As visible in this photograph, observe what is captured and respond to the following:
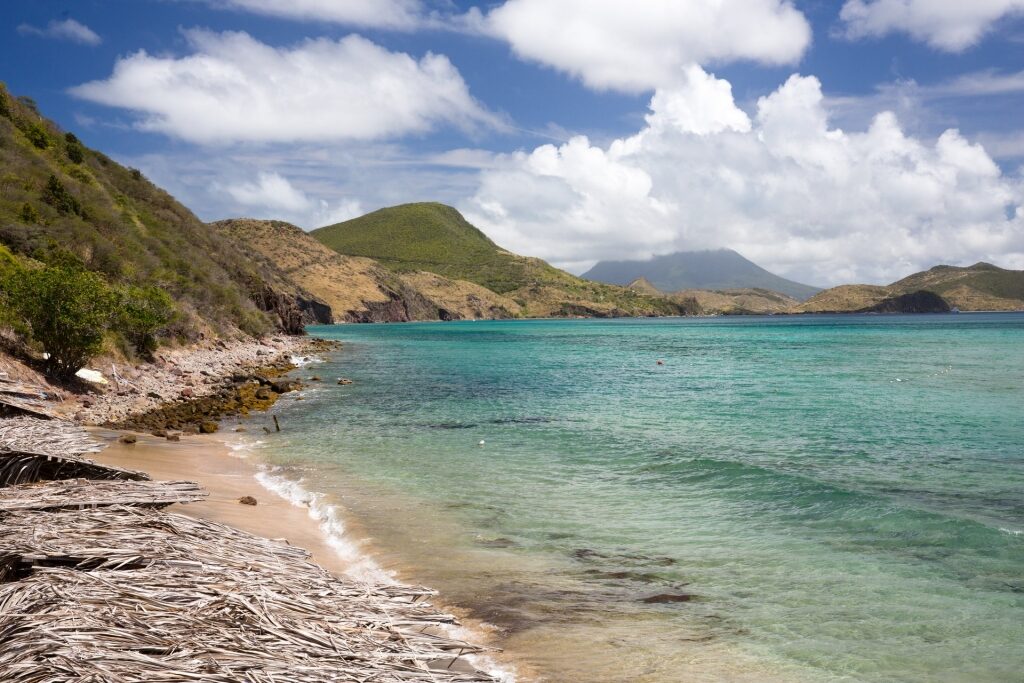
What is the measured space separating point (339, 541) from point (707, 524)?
22.7 feet

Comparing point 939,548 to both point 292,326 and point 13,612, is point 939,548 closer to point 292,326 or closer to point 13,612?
point 13,612

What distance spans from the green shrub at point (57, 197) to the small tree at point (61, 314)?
18.8 m

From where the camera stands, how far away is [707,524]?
41.5ft

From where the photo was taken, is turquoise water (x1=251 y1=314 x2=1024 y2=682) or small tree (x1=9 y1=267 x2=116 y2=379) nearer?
turquoise water (x1=251 y1=314 x2=1024 y2=682)

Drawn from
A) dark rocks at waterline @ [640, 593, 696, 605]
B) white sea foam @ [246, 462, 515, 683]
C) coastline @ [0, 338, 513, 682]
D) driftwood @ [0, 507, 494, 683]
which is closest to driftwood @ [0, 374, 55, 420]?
white sea foam @ [246, 462, 515, 683]

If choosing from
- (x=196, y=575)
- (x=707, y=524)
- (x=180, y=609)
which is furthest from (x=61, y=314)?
(x=707, y=524)

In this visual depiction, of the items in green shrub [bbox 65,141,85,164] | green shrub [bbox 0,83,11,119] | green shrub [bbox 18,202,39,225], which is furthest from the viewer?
green shrub [bbox 65,141,85,164]

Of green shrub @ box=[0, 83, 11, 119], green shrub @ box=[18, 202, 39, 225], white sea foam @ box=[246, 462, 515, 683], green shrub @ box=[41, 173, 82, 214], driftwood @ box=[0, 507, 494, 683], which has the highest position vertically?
green shrub @ box=[0, 83, 11, 119]

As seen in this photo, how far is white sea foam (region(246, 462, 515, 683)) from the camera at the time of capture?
722 centimetres

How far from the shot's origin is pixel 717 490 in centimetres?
1504

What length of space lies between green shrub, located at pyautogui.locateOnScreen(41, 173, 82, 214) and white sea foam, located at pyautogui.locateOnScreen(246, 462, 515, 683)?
31749mm

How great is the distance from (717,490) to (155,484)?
11409mm

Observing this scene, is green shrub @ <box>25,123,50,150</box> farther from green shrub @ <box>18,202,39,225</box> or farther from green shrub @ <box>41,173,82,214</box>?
green shrub @ <box>18,202,39,225</box>

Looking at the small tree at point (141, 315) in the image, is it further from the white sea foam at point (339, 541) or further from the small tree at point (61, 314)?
the white sea foam at point (339, 541)
